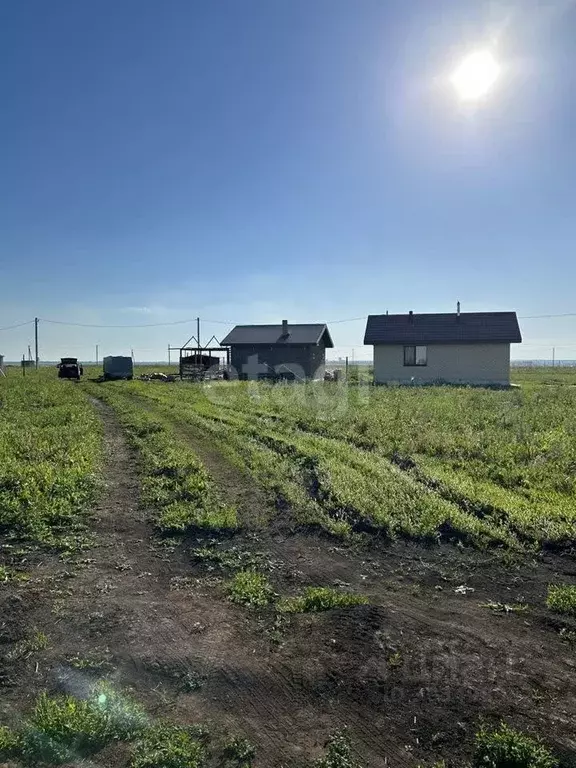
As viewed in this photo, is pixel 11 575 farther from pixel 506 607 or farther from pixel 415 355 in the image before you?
pixel 415 355

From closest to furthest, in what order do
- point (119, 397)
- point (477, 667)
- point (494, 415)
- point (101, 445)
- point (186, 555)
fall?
point (477, 667), point (186, 555), point (101, 445), point (494, 415), point (119, 397)

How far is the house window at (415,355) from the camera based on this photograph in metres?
31.4

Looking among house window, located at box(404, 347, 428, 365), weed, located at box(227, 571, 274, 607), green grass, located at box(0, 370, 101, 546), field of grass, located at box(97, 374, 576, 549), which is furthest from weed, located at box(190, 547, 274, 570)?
house window, located at box(404, 347, 428, 365)

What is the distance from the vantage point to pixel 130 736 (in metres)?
3.04

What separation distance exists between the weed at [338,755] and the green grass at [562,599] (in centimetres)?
234

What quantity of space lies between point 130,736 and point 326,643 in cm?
147

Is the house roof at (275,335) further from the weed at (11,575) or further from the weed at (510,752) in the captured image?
the weed at (510,752)

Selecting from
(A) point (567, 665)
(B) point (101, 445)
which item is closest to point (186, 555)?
(A) point (567, 665)

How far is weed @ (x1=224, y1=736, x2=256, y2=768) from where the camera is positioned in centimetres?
288

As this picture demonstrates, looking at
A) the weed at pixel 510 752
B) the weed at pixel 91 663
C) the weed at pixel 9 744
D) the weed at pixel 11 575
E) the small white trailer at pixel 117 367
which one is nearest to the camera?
the weed at pixel 510 752

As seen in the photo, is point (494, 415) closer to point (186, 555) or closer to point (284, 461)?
point (284, 461)

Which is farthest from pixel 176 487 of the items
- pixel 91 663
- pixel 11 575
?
pixel 91 663

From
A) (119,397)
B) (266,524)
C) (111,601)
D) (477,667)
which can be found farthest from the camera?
(119,397)

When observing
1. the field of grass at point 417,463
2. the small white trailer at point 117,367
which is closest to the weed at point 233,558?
the field of grass at point 417,463
